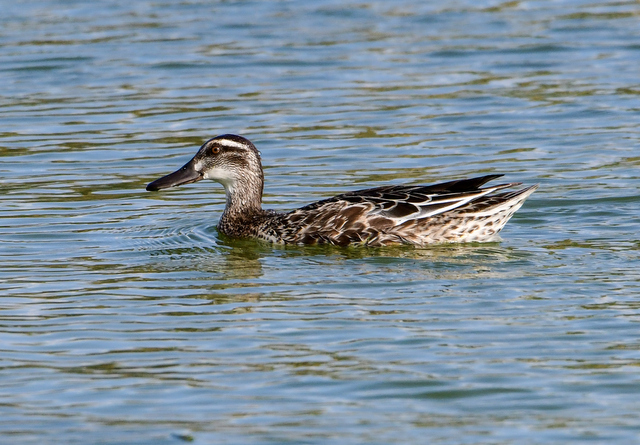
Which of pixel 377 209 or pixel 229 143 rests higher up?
pixel 229 143

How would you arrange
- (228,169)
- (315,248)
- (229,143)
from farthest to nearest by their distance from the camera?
(228,169) → (229,143) → (315,248)

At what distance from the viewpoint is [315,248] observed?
11469 millimetres

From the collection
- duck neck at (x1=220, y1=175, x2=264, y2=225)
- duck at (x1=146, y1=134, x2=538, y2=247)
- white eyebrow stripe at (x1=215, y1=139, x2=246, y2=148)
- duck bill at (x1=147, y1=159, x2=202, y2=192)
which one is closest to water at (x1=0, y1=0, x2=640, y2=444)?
duck at (x1=146, y1=134, x2=538, y2=247)

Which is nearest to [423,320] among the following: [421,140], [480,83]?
[421,140]

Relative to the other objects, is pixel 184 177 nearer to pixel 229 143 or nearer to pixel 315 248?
pixel 229 143

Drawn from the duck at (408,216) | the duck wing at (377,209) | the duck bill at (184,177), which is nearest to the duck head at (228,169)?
the duck bill at (184,177)

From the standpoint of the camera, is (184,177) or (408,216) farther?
(184,177)

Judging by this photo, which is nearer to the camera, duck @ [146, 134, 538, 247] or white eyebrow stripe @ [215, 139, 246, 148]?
duck @ [146, 134, 538, 247]

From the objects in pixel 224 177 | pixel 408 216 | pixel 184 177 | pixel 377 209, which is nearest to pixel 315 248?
pixel 377 209

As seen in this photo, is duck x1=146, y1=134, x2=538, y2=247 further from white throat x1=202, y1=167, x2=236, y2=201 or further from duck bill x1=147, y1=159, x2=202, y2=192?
duck bill x1=147, y1=159, x2=202, y2=192

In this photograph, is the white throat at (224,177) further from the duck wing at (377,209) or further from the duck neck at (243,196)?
the duck wing at (377,209)

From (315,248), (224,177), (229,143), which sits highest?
(229,143)

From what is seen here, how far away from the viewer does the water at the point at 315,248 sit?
24.3 ft

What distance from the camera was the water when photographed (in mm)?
7422
